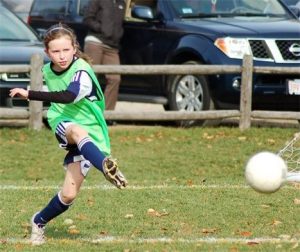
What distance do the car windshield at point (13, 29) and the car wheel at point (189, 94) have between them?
2170 millimetres

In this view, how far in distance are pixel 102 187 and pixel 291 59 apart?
5439 mm

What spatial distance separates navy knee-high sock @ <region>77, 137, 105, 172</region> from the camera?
25.6 feet

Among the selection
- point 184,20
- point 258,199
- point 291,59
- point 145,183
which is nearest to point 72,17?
point 184,20

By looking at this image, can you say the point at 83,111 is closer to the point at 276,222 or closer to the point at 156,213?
the point at 156,213

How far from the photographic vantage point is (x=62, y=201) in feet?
26.7

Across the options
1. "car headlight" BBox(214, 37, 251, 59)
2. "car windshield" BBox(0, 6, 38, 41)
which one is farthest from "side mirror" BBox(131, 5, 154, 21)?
"car windshield" BBox(0, 6, 38, 41)

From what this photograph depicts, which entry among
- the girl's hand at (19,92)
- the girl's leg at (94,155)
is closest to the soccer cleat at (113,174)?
the girl's leg at (94,155)

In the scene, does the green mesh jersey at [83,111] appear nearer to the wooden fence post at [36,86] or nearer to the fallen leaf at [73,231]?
the fallen leaf at [73,231]

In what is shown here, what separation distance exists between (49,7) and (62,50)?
9873 millimetres

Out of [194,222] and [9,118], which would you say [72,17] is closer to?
[9,118]

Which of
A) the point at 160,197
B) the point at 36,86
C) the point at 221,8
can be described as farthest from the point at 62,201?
the point at 221,8

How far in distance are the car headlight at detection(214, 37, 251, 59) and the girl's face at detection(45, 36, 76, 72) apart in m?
7.46

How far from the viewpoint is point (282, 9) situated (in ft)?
54.8

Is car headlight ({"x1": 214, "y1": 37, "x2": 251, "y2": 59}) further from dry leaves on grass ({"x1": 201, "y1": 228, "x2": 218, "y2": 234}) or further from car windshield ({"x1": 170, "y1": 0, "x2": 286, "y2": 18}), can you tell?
dry leaves on grass ({"x1": 201, "y1": 228, "x2": 218, "y2": 234})
